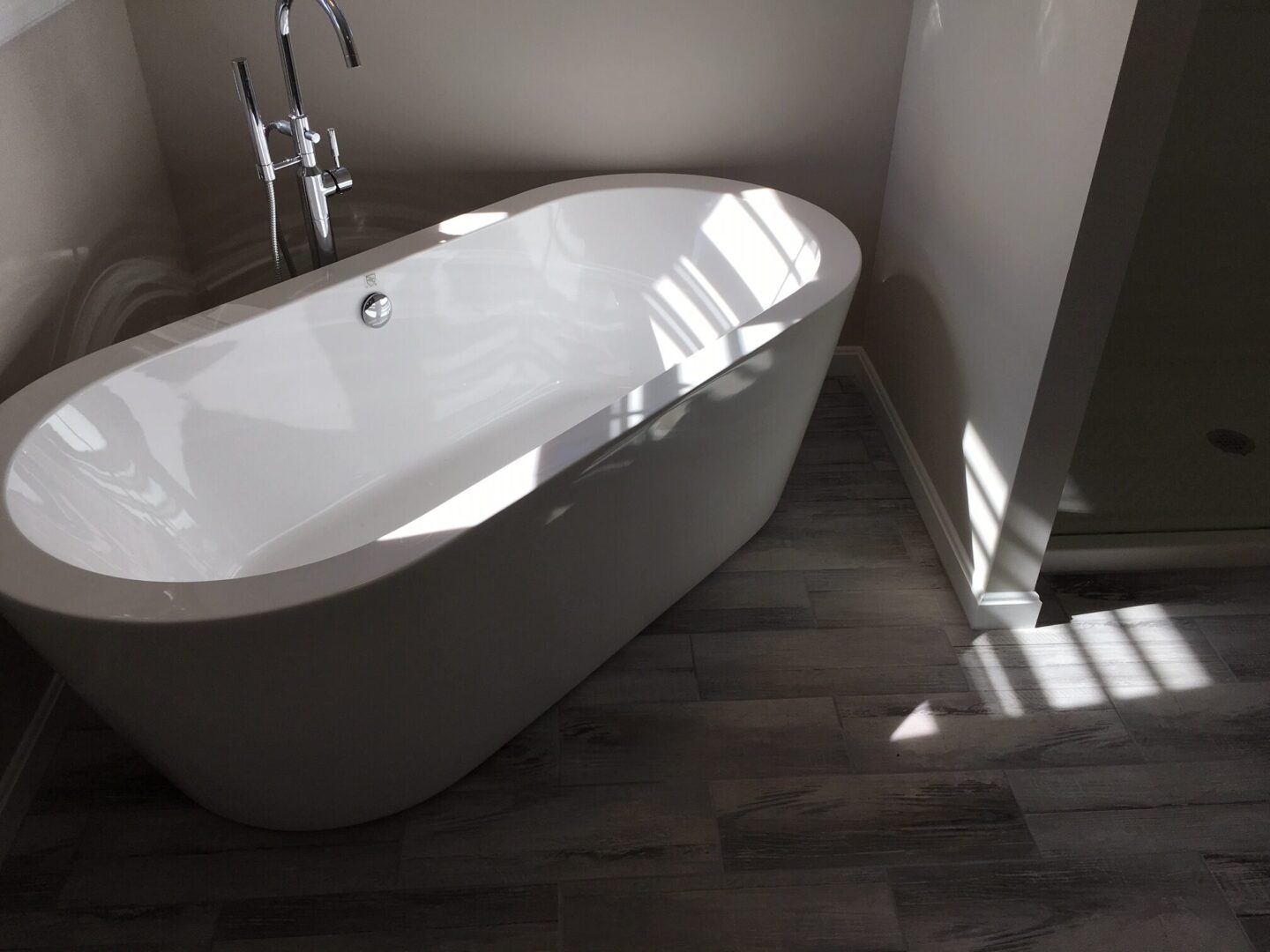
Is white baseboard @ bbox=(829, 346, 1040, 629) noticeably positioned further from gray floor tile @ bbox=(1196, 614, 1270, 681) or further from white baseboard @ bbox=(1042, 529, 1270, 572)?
gray floor tile @ bbox=(1196, 614, 1270, 681)

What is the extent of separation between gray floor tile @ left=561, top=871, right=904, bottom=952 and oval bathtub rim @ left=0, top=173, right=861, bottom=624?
645 millimetres

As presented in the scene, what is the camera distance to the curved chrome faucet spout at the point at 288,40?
1.81 m

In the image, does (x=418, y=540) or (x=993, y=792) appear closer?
(x=418, y=540)

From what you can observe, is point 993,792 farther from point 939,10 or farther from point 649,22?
point 649,22

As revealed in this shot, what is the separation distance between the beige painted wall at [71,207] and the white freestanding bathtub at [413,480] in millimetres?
204

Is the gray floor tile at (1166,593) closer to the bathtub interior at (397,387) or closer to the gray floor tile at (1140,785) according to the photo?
the gray floor tile at (1140,785)

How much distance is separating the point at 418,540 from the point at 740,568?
1027 millimetres

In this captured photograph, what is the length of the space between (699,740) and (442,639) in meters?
0.59

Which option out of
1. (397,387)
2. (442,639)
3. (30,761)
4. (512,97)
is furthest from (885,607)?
(30,761)

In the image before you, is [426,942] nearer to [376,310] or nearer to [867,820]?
[867,820]

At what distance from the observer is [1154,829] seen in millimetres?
1671

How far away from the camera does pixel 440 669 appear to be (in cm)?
150

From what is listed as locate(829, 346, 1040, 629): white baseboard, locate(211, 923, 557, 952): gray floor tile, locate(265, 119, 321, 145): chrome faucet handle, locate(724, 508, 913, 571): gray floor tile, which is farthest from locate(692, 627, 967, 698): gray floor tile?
locate(265, 119, 321, 145): chrome faucet handle

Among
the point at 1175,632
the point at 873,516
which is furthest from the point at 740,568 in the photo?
the point at 1175,632
